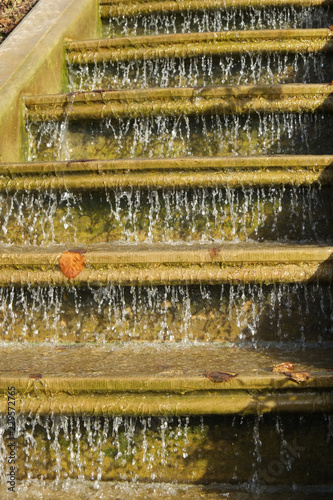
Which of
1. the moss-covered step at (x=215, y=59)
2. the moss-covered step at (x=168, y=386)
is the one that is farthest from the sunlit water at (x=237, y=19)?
the moss-covered step at (x=168, y=386)

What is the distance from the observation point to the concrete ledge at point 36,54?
4695mm

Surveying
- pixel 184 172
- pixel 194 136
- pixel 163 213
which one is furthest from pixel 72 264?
pixel 194 136

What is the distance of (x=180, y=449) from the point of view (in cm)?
299

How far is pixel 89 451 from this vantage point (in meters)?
3.05

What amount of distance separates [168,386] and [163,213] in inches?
57.2

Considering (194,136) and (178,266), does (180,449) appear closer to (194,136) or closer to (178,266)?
(178,266)

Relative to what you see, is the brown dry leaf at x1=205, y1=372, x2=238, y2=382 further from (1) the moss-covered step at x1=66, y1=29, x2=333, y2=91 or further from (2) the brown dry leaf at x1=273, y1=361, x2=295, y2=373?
(1) the moss-covered step at x1=66, y1=29, x2=333, y2=91

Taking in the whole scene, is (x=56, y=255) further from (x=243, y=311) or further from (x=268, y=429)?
(x=268, y=429)

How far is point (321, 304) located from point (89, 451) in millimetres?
1444

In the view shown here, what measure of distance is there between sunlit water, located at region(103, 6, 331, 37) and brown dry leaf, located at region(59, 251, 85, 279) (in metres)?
3.53

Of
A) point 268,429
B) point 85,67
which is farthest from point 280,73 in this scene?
point 268,429

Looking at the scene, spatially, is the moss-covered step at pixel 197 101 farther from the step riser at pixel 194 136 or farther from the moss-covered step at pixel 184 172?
the moss-covered step at pixel 184 172

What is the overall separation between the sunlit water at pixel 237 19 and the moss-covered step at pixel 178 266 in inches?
133

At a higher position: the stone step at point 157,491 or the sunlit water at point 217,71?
the sunlit water at point 217,71
